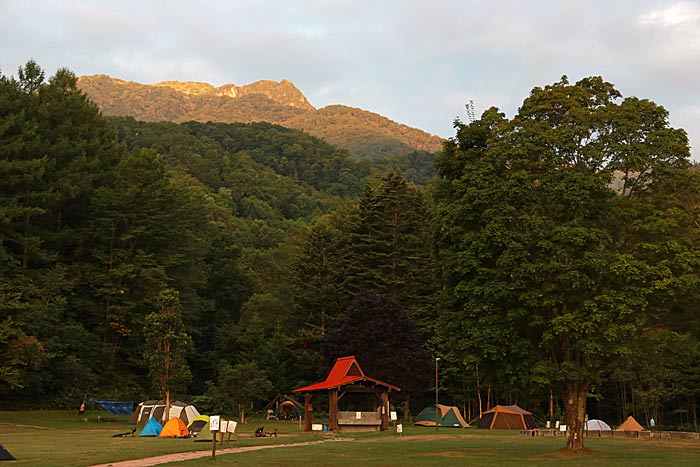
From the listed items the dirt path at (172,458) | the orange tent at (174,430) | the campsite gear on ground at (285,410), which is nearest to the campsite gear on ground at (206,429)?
the orange tent at (174,430)

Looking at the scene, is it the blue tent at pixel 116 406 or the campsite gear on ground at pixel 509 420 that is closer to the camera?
the campsite gear on ground at pixel 509 420

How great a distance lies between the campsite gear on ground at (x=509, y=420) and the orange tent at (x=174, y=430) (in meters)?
26.2

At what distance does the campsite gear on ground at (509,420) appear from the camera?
5503cm

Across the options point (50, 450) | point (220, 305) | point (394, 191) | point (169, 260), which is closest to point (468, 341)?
point (50, 450)

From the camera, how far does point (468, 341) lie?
2705 centimetres

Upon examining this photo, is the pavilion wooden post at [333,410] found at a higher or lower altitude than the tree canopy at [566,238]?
lower

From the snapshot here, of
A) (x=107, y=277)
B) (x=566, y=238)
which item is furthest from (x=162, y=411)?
(x=566, y=238)

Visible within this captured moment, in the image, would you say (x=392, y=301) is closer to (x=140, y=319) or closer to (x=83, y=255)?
(x=140, y=319)

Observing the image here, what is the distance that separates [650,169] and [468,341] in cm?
963

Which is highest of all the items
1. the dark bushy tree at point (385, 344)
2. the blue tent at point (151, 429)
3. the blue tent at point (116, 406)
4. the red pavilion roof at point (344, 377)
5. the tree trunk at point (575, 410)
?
the dark bushy tree at point (385, 344)

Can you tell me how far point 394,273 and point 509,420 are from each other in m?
22.4

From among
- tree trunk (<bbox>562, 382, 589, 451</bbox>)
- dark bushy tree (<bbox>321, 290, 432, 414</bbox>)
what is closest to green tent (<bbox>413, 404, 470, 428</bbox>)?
dark bushy tree (<bbox>321, 290, 432, 414</bbox>)

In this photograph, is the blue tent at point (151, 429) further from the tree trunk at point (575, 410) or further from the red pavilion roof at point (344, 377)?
the tree trunk at point (575, 410)

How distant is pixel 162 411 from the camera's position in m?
47.3
